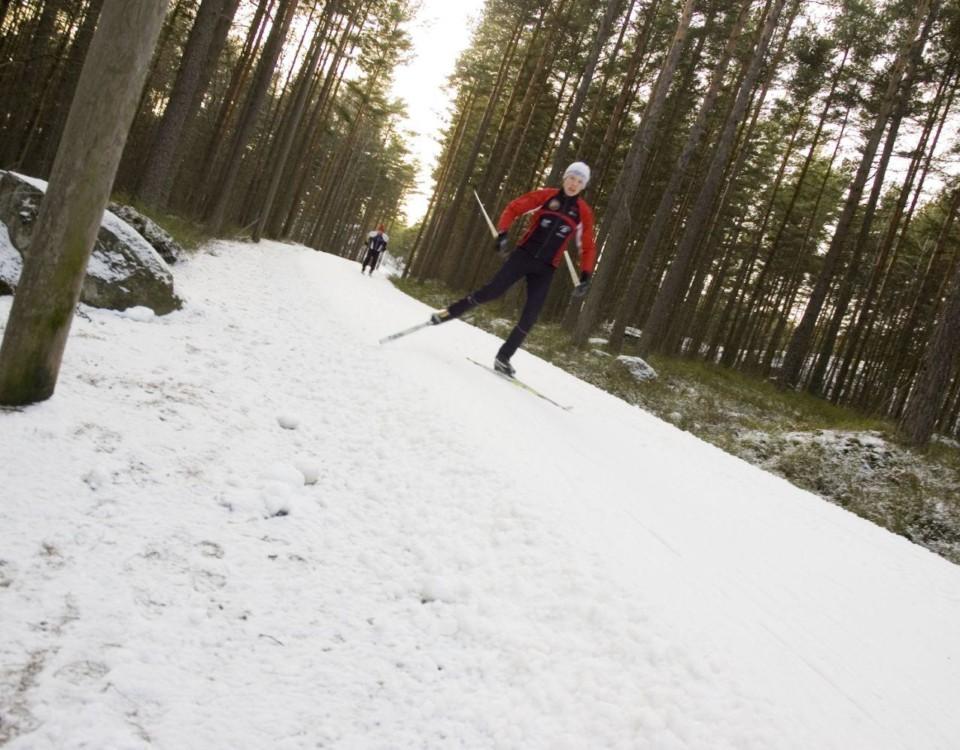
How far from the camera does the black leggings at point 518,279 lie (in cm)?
614

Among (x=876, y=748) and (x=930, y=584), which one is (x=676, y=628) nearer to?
(x=876, y=748)

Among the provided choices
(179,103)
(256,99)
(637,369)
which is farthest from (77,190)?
(256,99)

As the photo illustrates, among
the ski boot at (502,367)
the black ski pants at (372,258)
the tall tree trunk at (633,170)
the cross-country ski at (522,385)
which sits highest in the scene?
the tall tree trunk at (633,170)

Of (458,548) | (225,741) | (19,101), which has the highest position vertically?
(19,101)

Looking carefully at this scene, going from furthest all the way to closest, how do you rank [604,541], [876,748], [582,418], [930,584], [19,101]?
1. [19,101]
2. [582,418]
3. [930,584]
4. [604,541]
5. [876,748]

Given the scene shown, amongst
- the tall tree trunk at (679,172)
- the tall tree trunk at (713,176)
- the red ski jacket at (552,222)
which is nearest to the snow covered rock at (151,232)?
the red ski jacket at (552,222)

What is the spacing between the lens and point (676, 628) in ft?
7.43

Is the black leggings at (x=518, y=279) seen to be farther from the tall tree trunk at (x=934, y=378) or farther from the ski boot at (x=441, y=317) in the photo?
the tall tree trunk at (x=934, y=378)

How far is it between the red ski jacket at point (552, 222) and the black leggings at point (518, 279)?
105 mm

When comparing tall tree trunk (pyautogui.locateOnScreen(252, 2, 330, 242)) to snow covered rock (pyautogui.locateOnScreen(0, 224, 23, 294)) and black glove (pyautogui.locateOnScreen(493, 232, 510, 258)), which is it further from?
snow covered rock (pyautogui.locateOnScreen(0, 224, 23, 294))

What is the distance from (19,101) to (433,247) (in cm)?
1609

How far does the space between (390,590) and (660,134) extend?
25.0 m

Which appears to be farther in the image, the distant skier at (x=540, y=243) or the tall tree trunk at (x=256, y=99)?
the tall tree trunk at (x=256, y=99)

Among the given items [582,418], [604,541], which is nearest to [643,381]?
[582,418]
